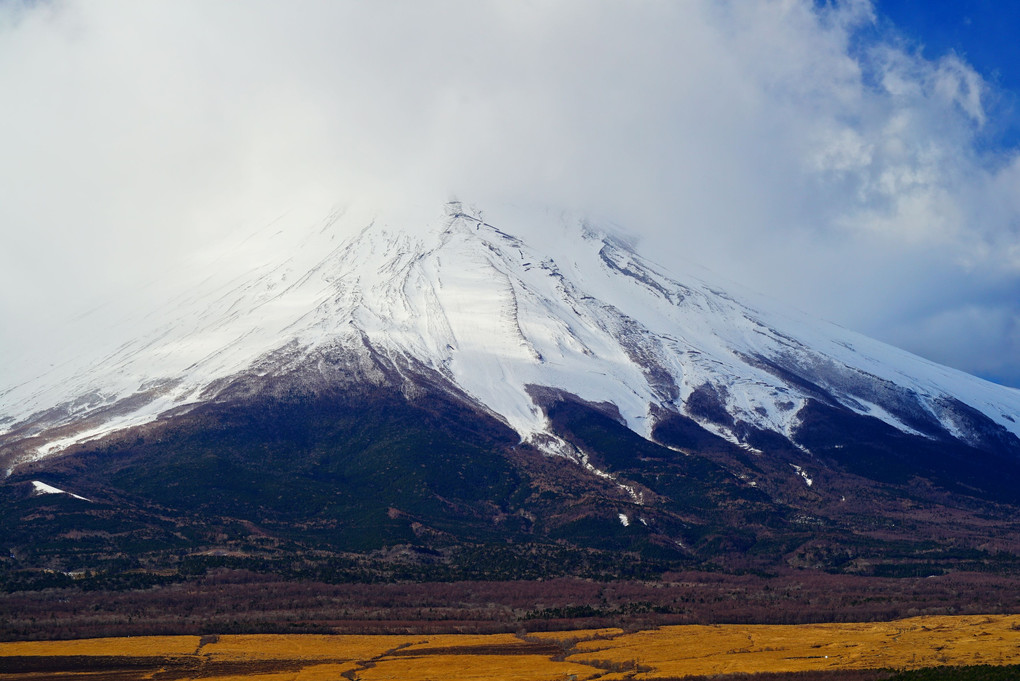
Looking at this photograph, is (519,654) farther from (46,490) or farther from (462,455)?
(462,455)

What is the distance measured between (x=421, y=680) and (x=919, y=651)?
3537 cm

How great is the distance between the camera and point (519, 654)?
7312cm

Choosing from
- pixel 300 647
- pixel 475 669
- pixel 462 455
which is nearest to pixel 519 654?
pixel 475 669

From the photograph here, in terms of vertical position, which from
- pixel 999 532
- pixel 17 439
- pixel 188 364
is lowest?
pixel 999 532

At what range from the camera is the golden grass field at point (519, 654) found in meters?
65.9

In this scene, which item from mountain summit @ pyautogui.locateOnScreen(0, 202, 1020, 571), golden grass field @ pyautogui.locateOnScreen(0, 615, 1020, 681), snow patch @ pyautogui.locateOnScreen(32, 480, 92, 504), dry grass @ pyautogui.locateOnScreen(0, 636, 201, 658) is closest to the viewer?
golden grass field @ pyautogui.locateOnScreen(0, 615, 1020, 681)

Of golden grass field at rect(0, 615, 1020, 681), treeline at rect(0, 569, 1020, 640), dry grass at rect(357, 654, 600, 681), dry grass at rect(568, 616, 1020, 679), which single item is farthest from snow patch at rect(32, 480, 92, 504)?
dry grass at rect(568, 616, 1020, 679)

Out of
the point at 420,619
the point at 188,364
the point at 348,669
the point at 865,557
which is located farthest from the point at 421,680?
the point at 188,364

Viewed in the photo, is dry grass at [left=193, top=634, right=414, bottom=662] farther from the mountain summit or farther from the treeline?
the mountain summit

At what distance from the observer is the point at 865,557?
121125mm

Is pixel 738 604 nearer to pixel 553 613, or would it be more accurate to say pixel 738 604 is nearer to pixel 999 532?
pixel 553 613

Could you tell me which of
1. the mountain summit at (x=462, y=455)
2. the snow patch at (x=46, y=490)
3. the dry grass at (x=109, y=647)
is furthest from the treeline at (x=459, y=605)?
the snow patch at (x=46, y=490)

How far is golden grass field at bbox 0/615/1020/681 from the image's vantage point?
6588 centimetres

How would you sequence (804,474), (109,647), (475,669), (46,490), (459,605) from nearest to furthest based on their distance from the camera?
(475,669)
(109,647)
(459,605)
(46,490)
(804,474)
